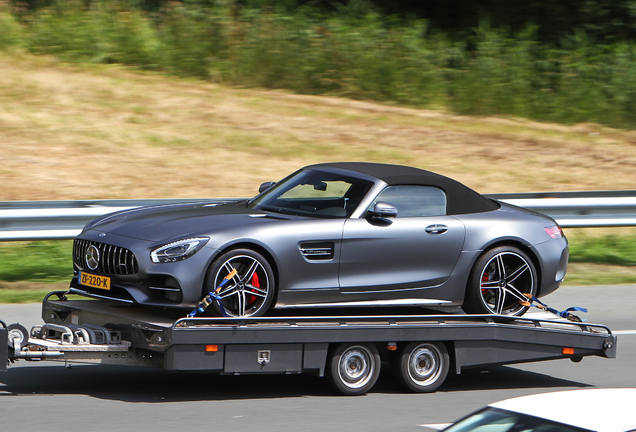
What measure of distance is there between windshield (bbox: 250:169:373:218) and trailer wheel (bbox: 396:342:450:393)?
124 cm

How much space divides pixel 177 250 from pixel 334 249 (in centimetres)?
128

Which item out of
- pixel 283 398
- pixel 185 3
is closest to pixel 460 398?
pixel 283 398

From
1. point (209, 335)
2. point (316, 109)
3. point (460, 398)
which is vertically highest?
point (316, 109)

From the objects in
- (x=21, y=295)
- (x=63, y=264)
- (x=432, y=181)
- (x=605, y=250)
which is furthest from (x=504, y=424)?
(x=605, y=250)

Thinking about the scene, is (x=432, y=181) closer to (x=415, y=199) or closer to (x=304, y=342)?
(x=415, y=199)

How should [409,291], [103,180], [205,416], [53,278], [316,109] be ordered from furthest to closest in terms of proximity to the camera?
[316,109] → [103,180] → [53,278] → [409,291] → [205,416]

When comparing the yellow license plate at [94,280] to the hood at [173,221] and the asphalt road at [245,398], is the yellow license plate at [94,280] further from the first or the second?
the asphalt road at [245,398]

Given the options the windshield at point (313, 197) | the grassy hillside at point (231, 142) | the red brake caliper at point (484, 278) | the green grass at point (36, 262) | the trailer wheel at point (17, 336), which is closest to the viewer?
the trailer wheel at point (17, 336)

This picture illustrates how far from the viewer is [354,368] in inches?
293

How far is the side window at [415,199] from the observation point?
7832 mm

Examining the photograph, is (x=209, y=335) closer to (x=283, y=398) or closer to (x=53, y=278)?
(x=283, y=398)

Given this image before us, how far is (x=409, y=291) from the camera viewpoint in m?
7.75

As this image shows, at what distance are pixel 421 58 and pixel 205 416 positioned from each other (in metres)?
16.9

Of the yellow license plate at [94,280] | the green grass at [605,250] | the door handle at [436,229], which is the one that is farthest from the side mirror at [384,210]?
the green grass at [605,250]
